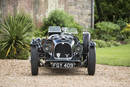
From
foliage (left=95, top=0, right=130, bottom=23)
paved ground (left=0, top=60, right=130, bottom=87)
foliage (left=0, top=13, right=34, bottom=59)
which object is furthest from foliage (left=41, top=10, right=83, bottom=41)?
foliage (left=95, top=0, right=130, bottom=23)

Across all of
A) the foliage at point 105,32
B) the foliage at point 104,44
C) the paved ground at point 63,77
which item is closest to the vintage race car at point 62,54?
the paved ground at point 63,77

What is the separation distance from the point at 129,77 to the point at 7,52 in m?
5.76

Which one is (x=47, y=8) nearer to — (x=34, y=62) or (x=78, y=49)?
(x=78, y=49)

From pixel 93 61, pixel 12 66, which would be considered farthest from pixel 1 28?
pixel 93 61

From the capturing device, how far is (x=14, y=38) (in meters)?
15.3

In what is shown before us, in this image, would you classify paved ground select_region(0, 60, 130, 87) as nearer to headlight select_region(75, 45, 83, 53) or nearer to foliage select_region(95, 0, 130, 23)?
headlight select_region(75, 45, 83, 53)

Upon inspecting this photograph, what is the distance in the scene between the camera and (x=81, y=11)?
25.7 meters

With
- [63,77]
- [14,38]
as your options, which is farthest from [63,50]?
[14,38]

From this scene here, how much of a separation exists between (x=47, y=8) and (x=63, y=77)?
11.7m

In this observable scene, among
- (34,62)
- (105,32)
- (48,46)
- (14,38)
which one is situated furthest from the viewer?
(105,32)

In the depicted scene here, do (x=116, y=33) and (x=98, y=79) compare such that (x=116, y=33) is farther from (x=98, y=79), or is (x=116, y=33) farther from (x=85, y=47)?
(x=98, y=79)

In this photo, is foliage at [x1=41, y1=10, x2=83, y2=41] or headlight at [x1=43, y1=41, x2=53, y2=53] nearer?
headlight at [x1=43, y1=41, x2=53, y2=53]

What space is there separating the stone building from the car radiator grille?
8.06 meters

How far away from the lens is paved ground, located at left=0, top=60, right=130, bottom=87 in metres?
9.34
